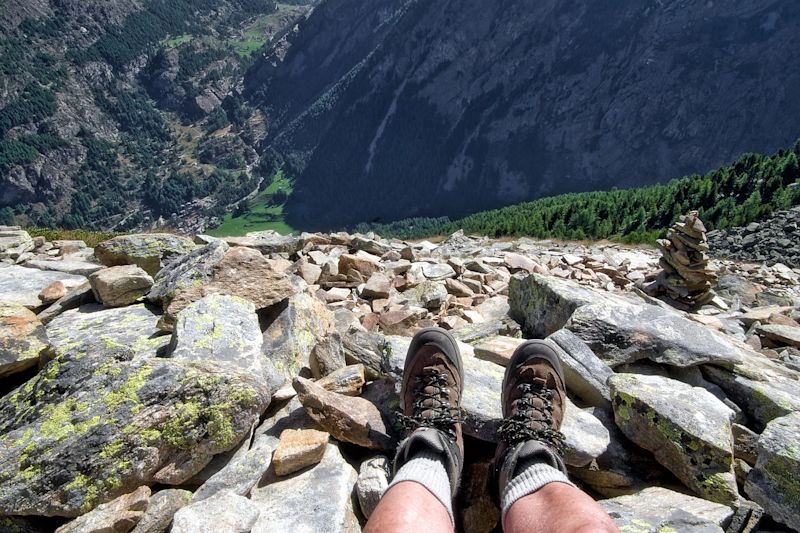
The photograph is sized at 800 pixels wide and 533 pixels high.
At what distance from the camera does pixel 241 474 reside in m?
3.48

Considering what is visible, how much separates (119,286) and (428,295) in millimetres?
4779

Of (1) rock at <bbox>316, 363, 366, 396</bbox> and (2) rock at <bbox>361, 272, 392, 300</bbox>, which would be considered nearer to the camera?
(1) rock at <bbox>316, 363, 366, 396</bbox>

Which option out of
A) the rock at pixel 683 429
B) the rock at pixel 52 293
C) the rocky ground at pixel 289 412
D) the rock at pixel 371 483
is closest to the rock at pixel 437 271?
the rocky ground at pixel 289 412

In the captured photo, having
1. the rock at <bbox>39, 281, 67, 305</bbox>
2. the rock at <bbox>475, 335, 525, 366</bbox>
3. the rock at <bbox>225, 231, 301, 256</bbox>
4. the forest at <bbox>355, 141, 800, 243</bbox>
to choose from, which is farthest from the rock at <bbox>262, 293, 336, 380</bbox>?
the forest at <bbox>355, 141, 800, 243</bbox>

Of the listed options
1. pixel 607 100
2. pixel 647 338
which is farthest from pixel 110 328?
pixel 607 100

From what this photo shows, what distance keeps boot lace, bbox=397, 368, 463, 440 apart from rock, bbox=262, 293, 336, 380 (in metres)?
1.32

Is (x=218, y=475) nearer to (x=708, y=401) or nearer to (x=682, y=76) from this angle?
(x=708, y=401)

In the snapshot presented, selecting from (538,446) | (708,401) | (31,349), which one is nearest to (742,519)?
(708,401)

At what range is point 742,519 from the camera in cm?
315

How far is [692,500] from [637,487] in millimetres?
470

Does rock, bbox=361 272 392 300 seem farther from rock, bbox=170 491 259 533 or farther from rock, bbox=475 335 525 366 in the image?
rock, bbox=170 491 259 533

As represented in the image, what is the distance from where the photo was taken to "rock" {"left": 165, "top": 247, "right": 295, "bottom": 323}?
5.36 metres

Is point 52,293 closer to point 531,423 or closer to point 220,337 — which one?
point 220,337

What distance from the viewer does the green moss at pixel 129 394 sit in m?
3.40
